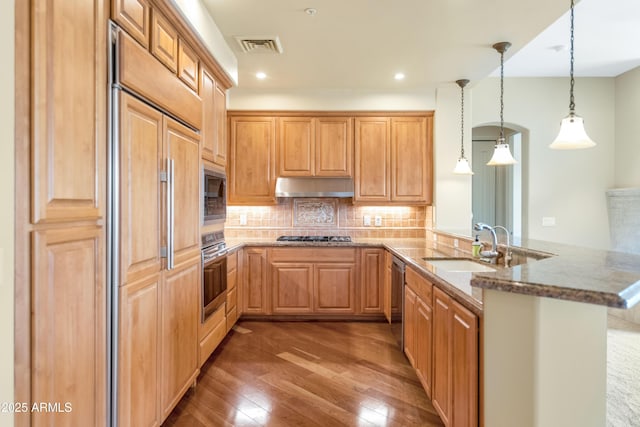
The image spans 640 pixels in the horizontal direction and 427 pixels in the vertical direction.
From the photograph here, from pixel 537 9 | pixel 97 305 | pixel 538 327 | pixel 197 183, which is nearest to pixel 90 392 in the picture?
pixel 97 305

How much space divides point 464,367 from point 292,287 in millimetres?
2501

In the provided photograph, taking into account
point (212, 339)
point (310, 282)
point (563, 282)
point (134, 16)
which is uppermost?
point (134, 16)

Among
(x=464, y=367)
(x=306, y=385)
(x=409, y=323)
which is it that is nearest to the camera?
(x=464, y=367)

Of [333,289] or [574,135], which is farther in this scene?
[333,289]

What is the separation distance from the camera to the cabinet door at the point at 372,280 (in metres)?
3.86

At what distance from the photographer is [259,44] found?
2.95 meters

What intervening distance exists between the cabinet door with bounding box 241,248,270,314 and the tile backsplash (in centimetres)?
62

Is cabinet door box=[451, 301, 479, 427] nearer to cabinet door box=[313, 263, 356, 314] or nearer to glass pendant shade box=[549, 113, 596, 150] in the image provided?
glass pendant shade box=[549, 113, 596, 150]

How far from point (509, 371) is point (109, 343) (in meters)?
1.55

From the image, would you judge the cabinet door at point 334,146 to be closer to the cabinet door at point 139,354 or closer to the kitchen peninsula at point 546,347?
the cabinet door at point 139,354

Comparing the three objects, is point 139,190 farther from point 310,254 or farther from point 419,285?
point 310,254

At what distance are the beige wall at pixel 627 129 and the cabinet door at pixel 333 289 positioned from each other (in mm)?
3764

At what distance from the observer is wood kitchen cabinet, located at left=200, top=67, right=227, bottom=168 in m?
2.72

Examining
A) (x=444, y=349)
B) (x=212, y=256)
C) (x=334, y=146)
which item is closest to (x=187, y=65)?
(x=212, y=256)
